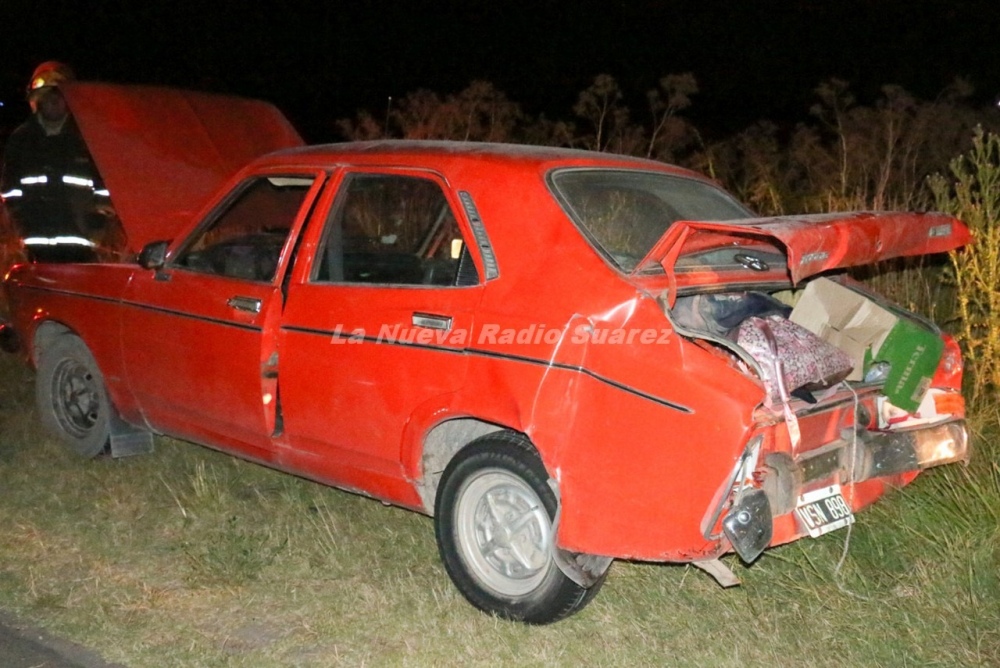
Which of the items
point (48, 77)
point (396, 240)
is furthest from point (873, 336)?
point (48, 77)

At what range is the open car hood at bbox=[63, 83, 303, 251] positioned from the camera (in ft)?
21.2

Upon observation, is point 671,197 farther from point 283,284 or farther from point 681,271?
point 283,284

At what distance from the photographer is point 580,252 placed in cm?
369

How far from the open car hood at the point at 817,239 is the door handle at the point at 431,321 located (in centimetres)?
74

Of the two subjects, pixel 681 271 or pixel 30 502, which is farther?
pixel 30 502

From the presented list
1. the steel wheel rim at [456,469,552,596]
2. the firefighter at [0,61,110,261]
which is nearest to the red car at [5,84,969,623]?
the steel wheel rim at [456,469,552,596]

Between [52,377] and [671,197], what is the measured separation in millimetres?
3600

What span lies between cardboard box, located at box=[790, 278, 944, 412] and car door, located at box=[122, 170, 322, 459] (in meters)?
2.24

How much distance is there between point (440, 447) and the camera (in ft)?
13.6

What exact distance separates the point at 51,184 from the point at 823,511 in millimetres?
5610

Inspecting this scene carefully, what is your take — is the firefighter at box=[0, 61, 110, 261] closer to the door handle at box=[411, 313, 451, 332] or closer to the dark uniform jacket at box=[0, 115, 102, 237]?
the dark uniform jacket at box=[0, 115, 102, 237]

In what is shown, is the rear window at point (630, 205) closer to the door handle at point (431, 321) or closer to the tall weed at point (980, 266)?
the door handle at point (431, 321)

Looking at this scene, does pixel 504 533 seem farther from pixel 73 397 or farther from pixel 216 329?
pixel 73 397

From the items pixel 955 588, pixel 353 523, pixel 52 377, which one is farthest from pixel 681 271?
pixel 52 377
